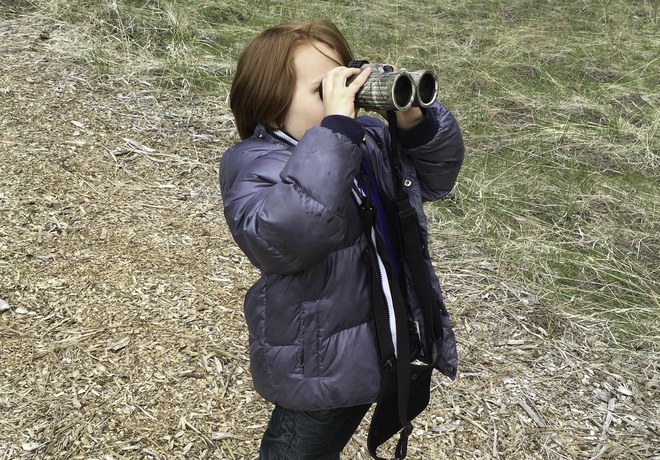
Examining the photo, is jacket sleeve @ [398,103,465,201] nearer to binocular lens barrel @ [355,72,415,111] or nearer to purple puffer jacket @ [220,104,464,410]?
purple puffer jacket @ [220,104,464,410]

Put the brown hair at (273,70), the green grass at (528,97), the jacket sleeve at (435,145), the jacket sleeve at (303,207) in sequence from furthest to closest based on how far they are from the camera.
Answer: the green grass at (528,97), the jacket sleeve at (435,145), the brown hair at (273,70), the jacket sleeve at (303,207)

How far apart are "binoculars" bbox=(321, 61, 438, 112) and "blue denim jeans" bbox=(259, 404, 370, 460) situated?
0.69 metres

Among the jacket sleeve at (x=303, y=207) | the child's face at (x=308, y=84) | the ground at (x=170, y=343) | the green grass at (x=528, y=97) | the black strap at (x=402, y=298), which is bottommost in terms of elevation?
the ground at (x=170, y=343)

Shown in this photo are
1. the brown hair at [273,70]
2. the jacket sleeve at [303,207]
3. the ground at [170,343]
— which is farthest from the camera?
the ground at [170,343]

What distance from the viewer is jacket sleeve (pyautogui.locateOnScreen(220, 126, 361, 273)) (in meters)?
1.28

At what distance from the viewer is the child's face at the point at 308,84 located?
1437 mm

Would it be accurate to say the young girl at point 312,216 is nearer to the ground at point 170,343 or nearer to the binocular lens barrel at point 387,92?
the binocular lens barrel at point 387,92

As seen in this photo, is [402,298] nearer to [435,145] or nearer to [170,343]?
[435,145]

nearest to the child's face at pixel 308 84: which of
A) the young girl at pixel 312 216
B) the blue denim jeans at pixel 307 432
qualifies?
the young girl at pixel 312 216

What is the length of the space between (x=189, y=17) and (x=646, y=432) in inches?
178

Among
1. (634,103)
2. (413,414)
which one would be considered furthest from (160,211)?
(634,103)

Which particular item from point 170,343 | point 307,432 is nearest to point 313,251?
point 307,432

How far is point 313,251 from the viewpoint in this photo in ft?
4.30

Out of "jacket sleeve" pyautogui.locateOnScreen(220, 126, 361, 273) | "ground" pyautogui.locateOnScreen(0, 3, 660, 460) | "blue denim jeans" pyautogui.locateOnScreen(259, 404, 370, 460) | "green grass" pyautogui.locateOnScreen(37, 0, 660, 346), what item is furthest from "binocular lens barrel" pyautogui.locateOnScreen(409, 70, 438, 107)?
"green grass" pyautogui.locateOnScreen(37, 0, 660, 346)
